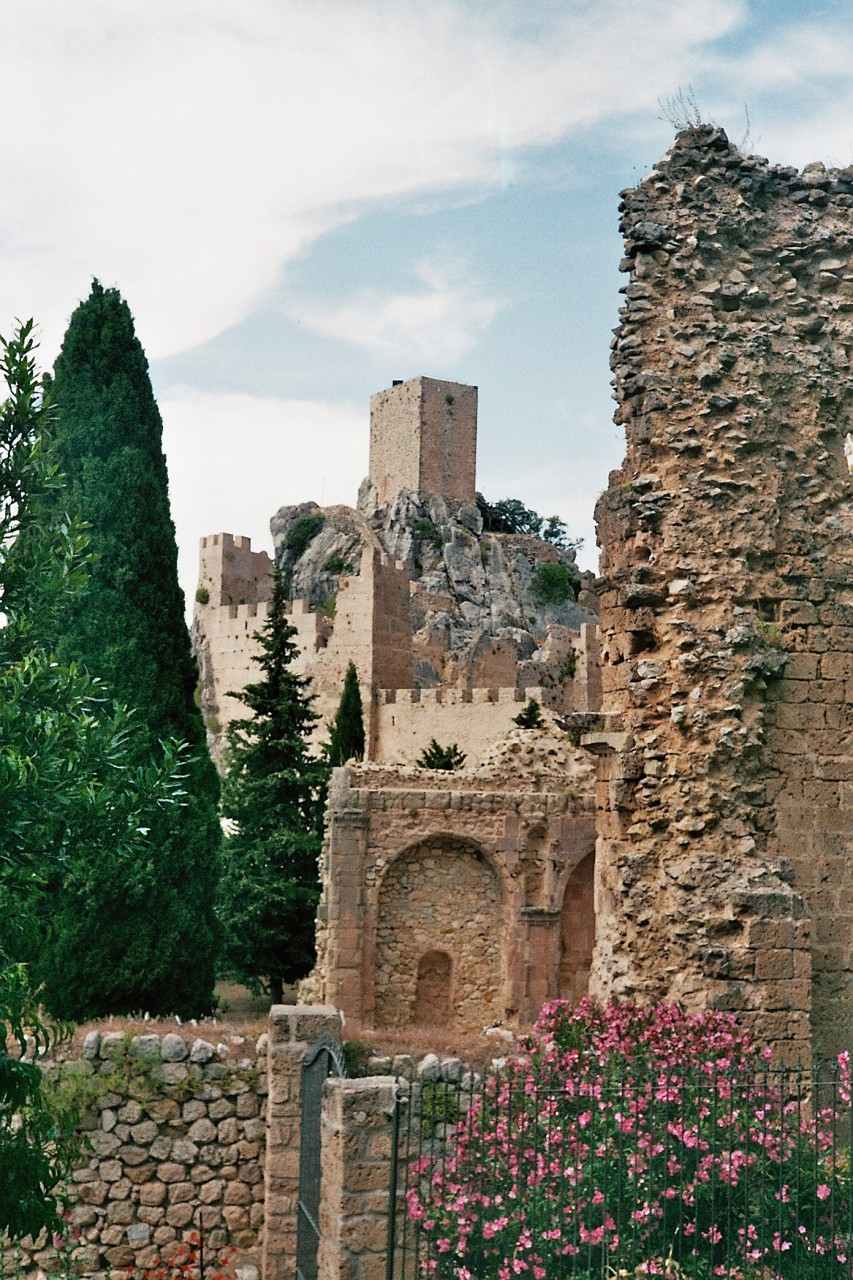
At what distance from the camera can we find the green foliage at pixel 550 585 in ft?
223

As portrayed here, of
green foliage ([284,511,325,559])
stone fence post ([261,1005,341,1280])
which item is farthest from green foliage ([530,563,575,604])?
stone fence post ([261,1005,341,1280])

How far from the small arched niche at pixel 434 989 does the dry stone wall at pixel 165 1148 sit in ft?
31.1

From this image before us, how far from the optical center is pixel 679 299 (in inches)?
364

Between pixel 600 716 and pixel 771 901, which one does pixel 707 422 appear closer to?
pixel 600 716

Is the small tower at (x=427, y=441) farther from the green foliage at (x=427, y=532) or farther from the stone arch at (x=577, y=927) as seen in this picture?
the stone arch at (x=577, y=927)

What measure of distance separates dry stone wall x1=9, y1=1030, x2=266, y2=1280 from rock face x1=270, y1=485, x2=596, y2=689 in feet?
152

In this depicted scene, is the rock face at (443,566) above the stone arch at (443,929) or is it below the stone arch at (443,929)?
above

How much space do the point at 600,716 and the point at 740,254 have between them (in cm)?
325

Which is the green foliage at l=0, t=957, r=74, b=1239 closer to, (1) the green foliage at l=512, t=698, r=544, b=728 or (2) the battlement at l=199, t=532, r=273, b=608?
(1) the green foliage at l=512, t=698, r=544, b=728

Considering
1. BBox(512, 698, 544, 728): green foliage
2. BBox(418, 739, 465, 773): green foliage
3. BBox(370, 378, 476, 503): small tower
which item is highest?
BBox(370, 378, 476, 503): small tower

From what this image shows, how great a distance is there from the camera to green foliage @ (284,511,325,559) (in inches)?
2707

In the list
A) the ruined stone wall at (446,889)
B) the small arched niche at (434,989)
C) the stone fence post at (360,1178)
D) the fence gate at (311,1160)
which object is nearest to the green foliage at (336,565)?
the ruined stone wall at (446,889)

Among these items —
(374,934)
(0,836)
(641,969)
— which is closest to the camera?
(0,836)

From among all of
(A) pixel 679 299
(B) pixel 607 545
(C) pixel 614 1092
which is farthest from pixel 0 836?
(A) pixel 679 299
